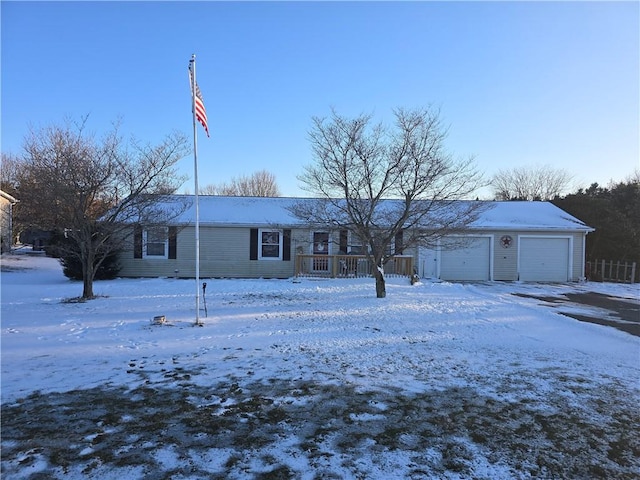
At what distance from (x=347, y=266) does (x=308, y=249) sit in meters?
2.05

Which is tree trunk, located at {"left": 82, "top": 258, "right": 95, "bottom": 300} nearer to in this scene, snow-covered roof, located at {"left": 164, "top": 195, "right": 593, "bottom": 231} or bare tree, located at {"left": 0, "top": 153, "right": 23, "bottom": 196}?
snow-covered roof, located at {"left": 164, "top": 195, "right": 593, "bottom": 231}

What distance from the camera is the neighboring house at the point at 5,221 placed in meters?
24.9

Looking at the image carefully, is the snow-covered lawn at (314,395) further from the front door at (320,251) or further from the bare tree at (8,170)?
the bare tree at (8,170)

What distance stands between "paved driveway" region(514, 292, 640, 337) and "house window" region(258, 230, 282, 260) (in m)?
9.33

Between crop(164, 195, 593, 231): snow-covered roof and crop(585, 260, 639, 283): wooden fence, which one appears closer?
crop(164, 195, 593, 231): snow-covered roof

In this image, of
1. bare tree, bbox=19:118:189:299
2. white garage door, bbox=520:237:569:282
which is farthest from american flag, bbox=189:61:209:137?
white garage door, bbox=520:237:569:282

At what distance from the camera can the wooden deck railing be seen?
16130 mm

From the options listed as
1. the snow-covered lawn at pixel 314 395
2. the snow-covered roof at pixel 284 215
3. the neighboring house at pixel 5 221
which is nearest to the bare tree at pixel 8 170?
the neighboring house at pixel 5 221

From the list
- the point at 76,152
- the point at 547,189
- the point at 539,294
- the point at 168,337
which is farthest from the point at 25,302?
the point at 547,189

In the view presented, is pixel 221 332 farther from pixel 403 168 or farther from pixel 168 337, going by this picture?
Answer: pixel 403 168

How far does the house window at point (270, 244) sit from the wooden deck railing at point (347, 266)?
133cm

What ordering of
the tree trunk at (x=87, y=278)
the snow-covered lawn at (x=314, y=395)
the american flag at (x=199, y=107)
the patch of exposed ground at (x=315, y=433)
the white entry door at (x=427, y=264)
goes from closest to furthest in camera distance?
1. the patch of exposed ground at (x=315, y=433)
2. the snow-covered lawn at (x=314, y=395)
3. the american flag at (x=199, y=107)
4. the tree trunk at (x=87, y=278)
5. the white entry door at (x=427, y=264)

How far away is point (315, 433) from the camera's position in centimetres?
360

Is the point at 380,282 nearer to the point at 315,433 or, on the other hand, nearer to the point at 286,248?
the point at 286,248
